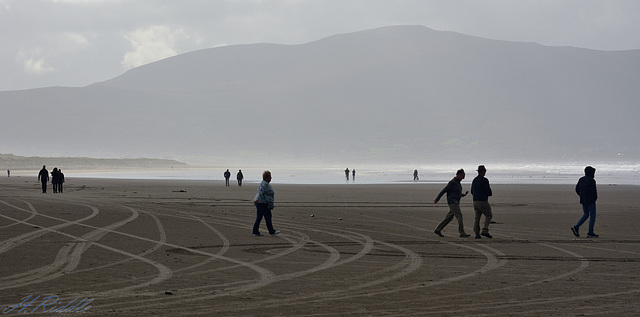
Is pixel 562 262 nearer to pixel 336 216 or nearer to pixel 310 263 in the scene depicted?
pixel 310 263

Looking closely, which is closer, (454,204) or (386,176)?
(454,204)

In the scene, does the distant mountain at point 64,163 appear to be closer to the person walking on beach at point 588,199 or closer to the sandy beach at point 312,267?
the sandy beach at point 312,267

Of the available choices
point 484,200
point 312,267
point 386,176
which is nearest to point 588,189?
point 484,200

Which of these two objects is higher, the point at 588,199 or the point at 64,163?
the point at 64,163

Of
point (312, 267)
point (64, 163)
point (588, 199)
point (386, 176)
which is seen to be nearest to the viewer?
point (312, 267)

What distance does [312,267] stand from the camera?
12836mm

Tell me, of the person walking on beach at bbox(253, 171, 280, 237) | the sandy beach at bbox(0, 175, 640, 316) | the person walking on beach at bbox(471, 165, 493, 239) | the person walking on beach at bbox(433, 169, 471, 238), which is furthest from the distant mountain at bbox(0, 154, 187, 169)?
the person walking on beach at bbox(471, 165, 493, 239)

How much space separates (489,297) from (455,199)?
26.9 ft

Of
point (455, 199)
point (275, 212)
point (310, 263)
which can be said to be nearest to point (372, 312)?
point (310, 263)

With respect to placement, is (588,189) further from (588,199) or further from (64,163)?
(64,163)

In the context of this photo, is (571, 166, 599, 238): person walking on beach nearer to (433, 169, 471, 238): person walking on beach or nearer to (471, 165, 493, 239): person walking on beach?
(471, 165, 493, 239): person walking on beach

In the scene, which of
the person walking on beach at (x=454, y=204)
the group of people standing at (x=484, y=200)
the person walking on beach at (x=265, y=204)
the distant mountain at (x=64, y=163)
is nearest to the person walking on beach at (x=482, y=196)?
the group of people standing at (x=484, y=200)

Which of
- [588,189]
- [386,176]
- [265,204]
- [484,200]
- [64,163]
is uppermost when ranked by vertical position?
[64,163]

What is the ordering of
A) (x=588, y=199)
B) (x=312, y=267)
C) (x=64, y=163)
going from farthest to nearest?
(x=64, y=163) < (x=588, y=199) < (x=312, y=267)
